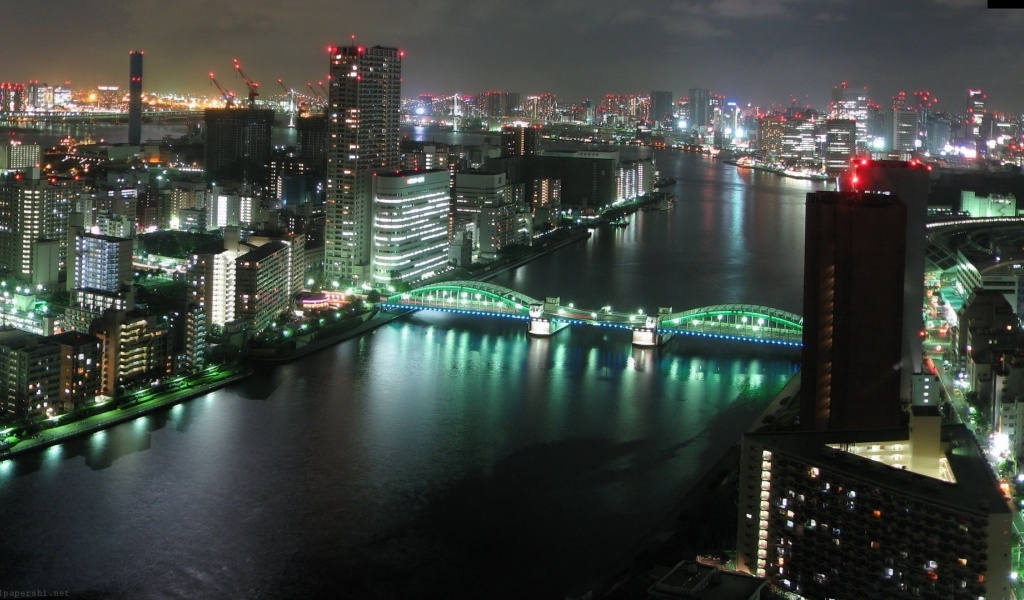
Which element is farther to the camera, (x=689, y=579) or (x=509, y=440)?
(x=509, y=440)

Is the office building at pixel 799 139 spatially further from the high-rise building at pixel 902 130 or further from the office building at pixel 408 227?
the office building at pixel 408 227

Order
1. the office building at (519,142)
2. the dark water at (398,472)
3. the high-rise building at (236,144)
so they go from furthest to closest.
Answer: the office building at (519,142) < the high-rise building at (236,144) < the dark water at (398,472)

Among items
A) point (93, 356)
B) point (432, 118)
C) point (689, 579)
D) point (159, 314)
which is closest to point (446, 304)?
point (159, 314)

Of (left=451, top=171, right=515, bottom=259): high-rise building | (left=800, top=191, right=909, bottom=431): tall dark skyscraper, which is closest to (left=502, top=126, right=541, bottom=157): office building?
(left=451, top=171, right=515, bottom=259): high-rise building

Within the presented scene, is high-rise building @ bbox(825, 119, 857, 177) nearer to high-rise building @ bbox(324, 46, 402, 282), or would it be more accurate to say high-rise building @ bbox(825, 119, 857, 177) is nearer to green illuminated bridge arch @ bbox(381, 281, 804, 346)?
high-rise building @ bbox(324, 46, 402, 282)

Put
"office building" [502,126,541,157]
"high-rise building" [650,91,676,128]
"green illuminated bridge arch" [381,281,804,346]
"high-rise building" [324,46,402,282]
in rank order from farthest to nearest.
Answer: "high-rise building" [650,91,676,128], "office building" [502,126,541,157], "high-rise building" [324,46,402,282], "green illuminated bridge arch" [381,281,804,346]

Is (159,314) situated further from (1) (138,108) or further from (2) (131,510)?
(1) (138,108)

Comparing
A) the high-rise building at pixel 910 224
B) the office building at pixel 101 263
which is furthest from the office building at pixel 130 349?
the high-rise building at pixel 910 224
